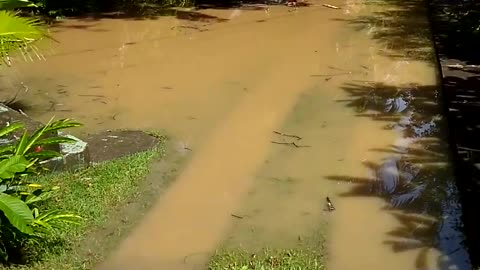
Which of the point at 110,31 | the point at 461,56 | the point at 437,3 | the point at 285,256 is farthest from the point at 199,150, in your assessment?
the point at 437,3

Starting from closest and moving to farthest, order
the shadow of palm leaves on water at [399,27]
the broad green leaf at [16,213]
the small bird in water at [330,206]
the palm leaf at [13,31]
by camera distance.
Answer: the broad green leaf at [16,213]
the palm leaf at [13,31]
the small bird in water at [330,206]
the shadow of palm leaves on water at [399,27]

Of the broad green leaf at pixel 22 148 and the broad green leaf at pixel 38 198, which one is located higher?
the broad green leaf at pixel 22 148

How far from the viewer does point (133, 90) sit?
22.8 feet

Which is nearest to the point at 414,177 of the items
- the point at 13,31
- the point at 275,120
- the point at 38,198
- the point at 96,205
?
the point at 275,120

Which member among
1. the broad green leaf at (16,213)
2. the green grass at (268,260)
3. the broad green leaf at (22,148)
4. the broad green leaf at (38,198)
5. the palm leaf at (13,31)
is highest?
the palm leaf at (13,31)

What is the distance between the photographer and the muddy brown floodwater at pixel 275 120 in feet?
13.9

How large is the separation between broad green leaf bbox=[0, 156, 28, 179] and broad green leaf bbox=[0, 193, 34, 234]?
0.14m

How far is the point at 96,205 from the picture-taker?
4.54 metres

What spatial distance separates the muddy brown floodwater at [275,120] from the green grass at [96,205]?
0.13m

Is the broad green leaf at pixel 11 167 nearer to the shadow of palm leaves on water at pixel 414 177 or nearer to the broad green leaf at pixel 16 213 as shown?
the broad green leaf at pixel 16 213

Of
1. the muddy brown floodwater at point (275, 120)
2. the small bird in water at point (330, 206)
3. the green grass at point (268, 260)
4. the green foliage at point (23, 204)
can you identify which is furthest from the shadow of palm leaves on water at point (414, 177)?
the green foliage at point (23, 204)

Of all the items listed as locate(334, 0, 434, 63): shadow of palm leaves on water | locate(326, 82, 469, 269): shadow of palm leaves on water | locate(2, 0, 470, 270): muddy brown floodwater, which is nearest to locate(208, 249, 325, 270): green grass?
locate(2, 0, 470, 270): muddy brown floodwater

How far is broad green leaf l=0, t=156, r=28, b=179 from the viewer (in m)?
3.76

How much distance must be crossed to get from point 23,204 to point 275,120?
2.86 metres
